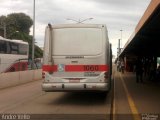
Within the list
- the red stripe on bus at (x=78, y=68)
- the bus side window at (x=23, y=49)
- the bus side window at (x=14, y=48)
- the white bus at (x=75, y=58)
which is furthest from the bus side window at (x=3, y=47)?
the red stripe on bus at (x=78, y=68)

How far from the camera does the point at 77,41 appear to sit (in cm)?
1545

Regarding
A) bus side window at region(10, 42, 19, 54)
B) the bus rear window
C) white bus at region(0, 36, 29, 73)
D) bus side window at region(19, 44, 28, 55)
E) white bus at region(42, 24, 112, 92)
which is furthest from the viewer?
bus side window at region(19, 44, 28, 55)

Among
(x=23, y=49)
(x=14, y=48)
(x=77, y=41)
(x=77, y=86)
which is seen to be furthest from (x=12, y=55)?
(x=77, y=86)

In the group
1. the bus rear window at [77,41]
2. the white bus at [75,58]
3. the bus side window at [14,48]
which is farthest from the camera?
the bus side window at [14,48]

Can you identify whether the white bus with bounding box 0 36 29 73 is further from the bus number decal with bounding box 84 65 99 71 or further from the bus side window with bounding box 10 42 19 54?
the bus number decal with bounding box 84 65 99 71

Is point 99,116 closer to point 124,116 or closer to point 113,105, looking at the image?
Result: point 124,116

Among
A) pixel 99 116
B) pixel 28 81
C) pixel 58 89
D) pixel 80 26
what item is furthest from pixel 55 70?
pixel 28 81

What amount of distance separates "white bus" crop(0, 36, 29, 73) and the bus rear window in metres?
15.7

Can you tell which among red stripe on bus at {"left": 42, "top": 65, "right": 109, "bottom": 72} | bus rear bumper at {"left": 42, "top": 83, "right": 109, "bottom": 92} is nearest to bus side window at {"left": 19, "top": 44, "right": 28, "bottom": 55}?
red stripe on bus at {"left": 42, "top": 65, "right": 109, "bottom": 72}

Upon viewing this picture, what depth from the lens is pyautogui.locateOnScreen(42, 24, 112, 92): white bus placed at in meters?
15.2

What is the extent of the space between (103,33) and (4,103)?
4.53 m

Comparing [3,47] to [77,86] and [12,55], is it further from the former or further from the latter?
[77,86]

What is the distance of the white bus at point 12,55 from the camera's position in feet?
103

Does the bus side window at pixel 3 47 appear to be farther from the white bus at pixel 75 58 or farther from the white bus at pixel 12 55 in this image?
the white bus at pixel 75 58
